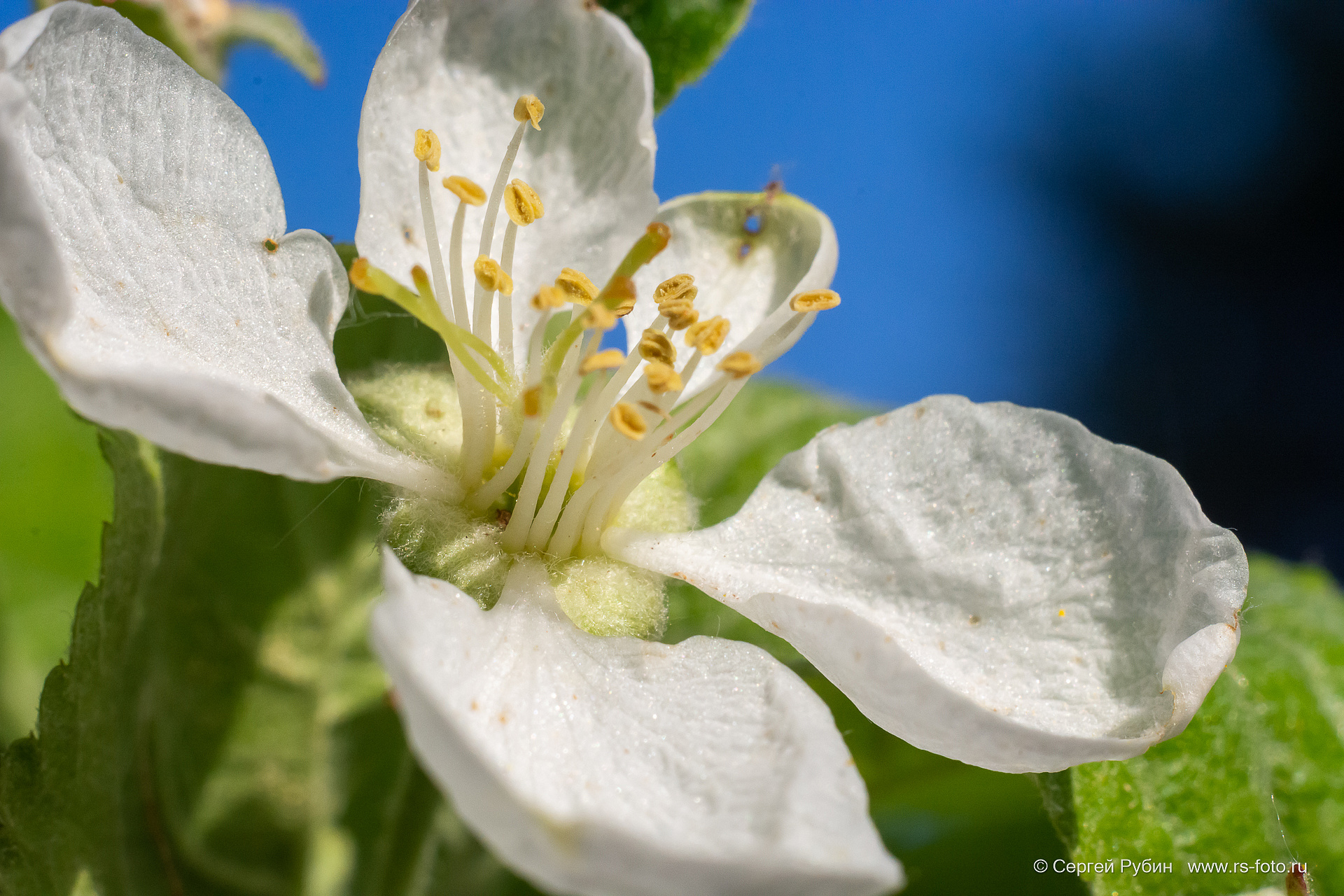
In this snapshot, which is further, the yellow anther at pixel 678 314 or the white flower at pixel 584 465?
the yellow anther at pixel 678 314

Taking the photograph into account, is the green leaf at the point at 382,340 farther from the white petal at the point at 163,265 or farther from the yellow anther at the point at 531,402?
the yellow anther at the point at 531,402

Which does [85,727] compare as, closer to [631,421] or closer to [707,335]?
[631,421]

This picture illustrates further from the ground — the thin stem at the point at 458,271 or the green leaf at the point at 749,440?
the thin stem at the point at 458,271

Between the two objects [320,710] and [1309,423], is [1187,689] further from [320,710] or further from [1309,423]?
[1309,423]

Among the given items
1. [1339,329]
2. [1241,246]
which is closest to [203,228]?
[1339,329]

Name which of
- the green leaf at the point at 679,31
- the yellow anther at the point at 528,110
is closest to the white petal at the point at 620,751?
the yellow anther at the point at 528,110

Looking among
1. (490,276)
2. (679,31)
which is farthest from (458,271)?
(679,31)

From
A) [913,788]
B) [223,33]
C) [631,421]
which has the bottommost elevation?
[913,788]
